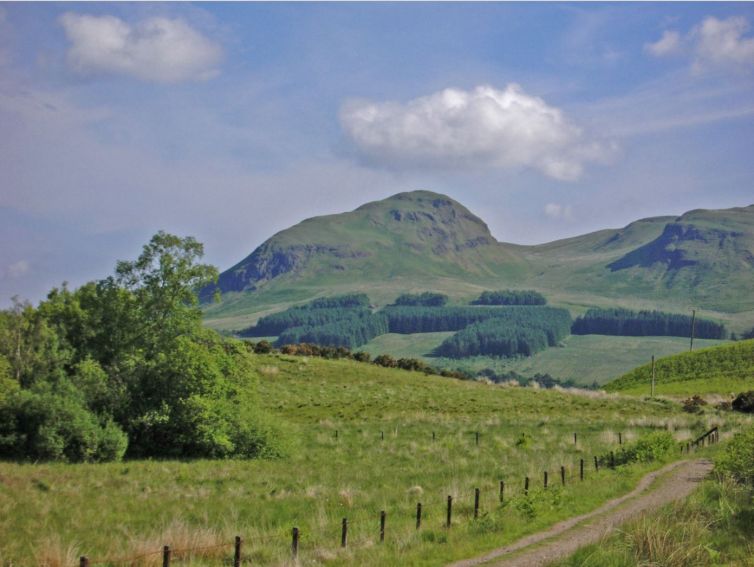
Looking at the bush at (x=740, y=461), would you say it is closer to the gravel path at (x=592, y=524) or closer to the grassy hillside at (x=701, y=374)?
the gravel path at (x=592, y=524)

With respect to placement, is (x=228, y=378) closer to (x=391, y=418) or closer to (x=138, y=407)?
(x=138, y=407)

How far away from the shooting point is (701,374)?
95.3 meters

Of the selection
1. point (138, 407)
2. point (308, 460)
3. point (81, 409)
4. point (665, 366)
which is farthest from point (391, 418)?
point (665, 366)

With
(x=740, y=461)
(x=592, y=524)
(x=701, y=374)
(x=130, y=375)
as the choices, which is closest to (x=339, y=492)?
(x=592, y=524)

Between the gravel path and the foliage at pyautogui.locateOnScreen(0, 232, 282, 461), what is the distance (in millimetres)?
19323

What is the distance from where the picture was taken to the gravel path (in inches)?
627

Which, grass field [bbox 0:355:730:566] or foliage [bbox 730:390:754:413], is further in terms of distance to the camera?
foliage [bbox 730:390:754:413]

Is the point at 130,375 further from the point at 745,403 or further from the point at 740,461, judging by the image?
the point at 745,403

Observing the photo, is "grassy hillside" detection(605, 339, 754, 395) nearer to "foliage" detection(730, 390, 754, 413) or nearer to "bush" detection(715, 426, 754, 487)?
"foliage" detection(730, 390, 754, 413)

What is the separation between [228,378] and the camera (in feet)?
128

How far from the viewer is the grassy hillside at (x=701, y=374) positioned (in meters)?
84.4

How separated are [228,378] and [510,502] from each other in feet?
69.6

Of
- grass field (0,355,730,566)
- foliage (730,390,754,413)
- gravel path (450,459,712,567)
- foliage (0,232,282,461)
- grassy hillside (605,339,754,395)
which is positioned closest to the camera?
gravel path (450,459,712,567)

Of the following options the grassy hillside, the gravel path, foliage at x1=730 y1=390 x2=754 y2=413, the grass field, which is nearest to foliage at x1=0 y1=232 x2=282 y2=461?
the grass field
